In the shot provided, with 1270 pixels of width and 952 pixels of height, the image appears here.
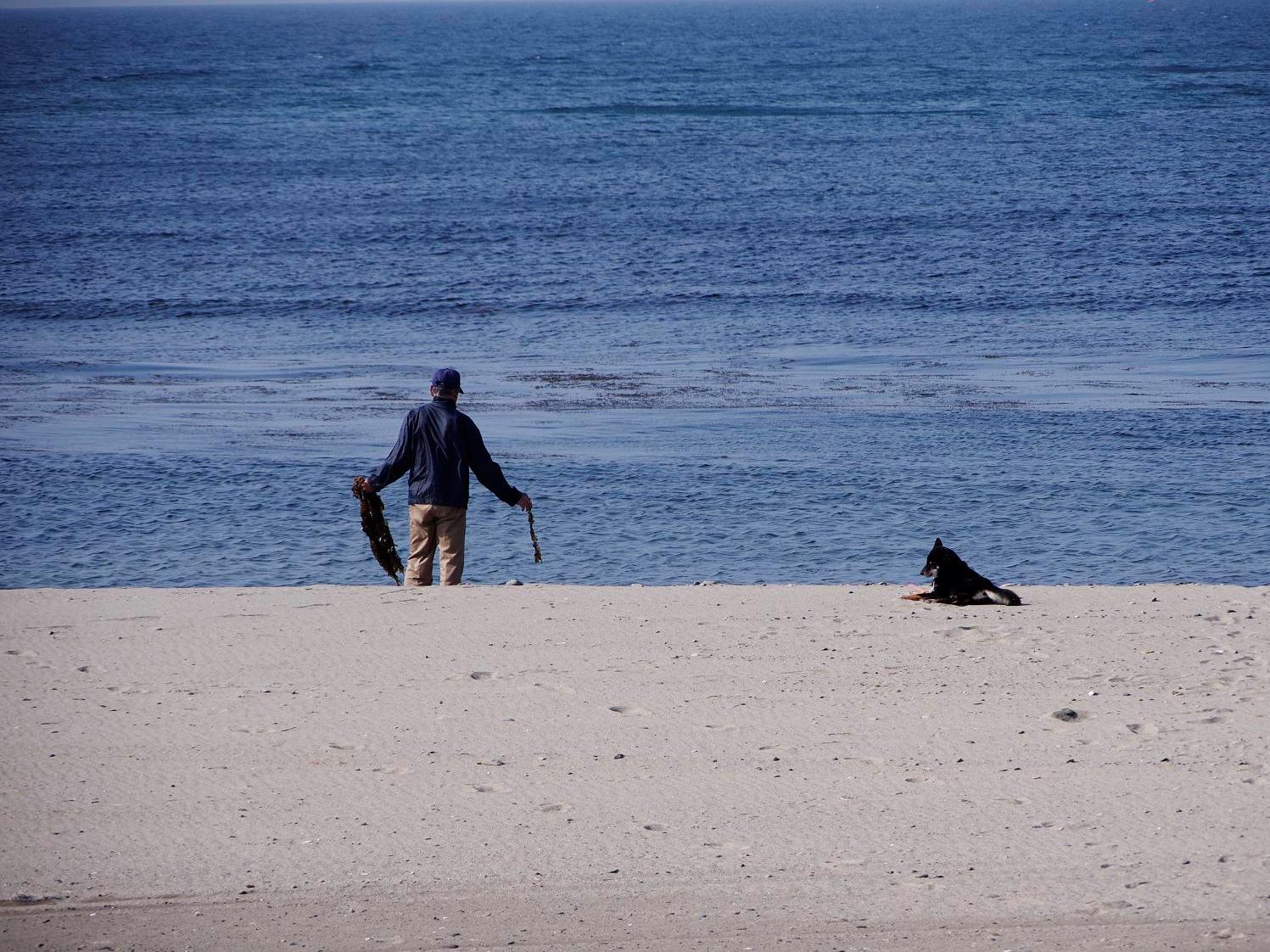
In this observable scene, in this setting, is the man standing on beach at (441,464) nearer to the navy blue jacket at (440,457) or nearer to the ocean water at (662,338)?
the navy blue jacket at (440,457)

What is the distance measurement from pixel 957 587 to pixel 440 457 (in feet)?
10.7

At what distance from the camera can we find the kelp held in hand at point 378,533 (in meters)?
9.85

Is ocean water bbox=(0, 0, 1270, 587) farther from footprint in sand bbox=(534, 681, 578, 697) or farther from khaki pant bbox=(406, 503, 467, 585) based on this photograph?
footprint in sand bbox=(534, 681, 578, 697)

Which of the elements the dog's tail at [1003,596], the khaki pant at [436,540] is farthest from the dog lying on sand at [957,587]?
the khaki pant at [436,540]

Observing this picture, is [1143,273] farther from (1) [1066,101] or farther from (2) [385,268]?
(1) [1066,101]

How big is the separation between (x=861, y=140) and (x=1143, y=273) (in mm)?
25133

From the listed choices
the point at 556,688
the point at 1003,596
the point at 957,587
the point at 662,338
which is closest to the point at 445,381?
the point at 556,688

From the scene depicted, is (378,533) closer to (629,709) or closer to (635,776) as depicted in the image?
(629,709)

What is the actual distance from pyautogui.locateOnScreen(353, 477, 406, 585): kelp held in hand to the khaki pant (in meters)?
0.23

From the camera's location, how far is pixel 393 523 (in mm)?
12852

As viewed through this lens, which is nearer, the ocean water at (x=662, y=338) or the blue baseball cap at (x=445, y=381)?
the blue baseball cap at (x=445, y=381)

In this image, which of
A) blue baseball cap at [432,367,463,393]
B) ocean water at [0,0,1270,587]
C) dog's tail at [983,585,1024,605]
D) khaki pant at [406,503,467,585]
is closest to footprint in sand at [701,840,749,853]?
dog's tail at [983,585,1024,605]

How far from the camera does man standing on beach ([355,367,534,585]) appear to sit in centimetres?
918

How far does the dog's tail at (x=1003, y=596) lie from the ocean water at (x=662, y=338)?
2.34 m
